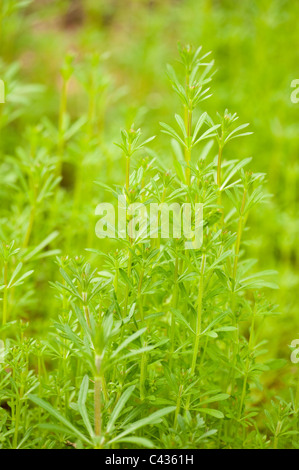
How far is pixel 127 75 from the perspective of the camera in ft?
11.9

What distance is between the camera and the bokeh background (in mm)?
1903

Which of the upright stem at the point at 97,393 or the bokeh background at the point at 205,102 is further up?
the bokeh background at the point at 205,102

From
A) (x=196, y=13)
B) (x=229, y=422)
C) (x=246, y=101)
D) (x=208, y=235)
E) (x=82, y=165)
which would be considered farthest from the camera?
(x=196, y=13)

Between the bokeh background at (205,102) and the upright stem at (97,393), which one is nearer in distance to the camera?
the upright stem at (97,393)

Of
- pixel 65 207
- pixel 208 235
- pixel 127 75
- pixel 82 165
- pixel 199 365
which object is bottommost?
pixel 199 365

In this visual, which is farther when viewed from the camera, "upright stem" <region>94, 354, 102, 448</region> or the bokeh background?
the bokeh background

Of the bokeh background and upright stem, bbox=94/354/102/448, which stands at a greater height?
the bokeh background

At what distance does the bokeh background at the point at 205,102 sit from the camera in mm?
1903

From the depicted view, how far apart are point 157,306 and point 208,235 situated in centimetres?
30

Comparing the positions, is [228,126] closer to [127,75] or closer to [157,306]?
[157,306]

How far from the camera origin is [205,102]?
2.73 m

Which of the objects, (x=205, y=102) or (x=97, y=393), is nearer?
(x=97, y=393)

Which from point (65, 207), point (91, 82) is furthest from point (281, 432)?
point (91, 82)

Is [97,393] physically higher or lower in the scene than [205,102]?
lower
